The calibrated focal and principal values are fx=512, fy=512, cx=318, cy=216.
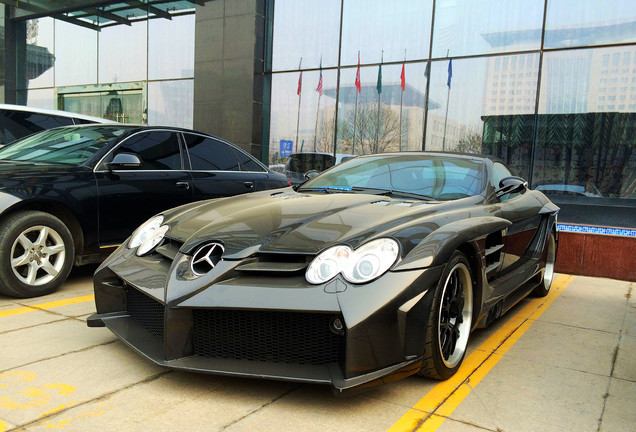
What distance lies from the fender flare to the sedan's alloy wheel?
3.09 m

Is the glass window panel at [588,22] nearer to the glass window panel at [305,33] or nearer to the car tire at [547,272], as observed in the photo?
the glass window panel at [305,33]

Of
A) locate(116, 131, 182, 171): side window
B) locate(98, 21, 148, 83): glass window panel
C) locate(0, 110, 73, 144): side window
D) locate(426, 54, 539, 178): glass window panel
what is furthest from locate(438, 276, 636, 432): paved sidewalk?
locate(98, 21, 148, 83): glass window panel

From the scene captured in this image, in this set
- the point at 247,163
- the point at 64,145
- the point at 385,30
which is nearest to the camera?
the point at 64,145

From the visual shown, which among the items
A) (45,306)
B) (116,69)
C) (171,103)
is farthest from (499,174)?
(116,69)

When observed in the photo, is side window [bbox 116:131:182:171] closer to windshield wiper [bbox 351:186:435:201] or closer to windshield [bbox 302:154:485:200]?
windshield [bbox 302:154:485:200]

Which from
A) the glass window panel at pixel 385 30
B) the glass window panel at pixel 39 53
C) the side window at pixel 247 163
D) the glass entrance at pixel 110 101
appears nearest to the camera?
the side window at pixel 247 163

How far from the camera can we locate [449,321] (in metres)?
2.84

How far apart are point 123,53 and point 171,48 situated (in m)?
2.02

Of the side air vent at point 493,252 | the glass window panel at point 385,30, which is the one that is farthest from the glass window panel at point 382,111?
the side air vent at point 493,252

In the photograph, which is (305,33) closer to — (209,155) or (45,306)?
(209,155)

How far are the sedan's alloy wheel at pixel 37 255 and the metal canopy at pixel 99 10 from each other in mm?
10773

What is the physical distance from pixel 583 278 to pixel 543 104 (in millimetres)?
5068

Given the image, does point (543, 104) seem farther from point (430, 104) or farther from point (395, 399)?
point (395, 399)

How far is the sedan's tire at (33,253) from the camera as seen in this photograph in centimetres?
392
